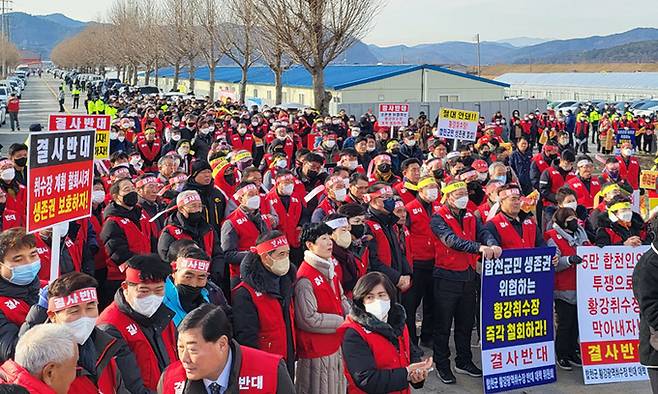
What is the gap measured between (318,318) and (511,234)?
8.77 feet

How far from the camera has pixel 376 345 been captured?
13.6 feet

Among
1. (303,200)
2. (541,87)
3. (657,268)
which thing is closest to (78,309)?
(657,268)

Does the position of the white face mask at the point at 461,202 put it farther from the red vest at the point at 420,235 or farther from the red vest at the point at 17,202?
the red vest at the point at 17,202

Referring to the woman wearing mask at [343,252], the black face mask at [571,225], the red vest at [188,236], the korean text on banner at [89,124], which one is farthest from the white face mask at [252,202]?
the black face mask at [571,225]

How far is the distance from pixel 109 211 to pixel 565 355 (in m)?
4.69

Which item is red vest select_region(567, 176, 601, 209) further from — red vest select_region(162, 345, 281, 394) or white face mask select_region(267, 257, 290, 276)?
red vest select_region(162, 345, 281, 394)

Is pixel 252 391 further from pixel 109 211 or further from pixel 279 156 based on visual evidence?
pixel 279 156

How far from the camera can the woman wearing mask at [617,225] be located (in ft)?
24.2

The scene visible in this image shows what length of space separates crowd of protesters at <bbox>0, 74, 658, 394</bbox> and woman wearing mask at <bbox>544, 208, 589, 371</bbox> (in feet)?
0.05

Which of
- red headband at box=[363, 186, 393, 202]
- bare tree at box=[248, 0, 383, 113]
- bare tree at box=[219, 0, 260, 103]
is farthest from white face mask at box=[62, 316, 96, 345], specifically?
bare tree at box=[219, 0, 260, 103]

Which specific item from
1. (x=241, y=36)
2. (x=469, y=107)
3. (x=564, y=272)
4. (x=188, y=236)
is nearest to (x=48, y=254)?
(x=188, y=236)

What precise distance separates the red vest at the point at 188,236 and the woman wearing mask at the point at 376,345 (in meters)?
2.41

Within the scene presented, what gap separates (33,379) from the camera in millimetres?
3137

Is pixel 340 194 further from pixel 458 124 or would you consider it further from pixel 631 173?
pixel 458 124
